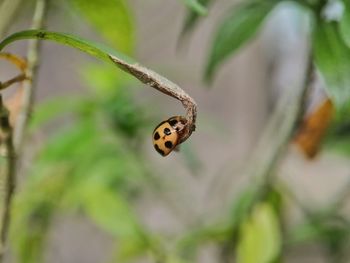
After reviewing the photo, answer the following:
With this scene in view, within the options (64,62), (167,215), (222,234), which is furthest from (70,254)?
(222,234)

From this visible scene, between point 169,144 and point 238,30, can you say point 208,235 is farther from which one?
point 169,144

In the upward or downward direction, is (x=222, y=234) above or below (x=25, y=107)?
below

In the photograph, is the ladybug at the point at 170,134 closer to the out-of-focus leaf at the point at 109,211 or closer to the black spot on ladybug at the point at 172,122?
the black spot on ladybug at the point at 172,122

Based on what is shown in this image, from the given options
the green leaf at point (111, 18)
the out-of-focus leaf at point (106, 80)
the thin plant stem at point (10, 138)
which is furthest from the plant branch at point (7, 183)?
the out-of-focus leaf at point (106, 80)

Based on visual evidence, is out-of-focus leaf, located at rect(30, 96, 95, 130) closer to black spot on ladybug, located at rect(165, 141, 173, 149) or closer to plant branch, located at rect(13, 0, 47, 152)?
plant branch, located at rect(13, 0, 47, 152)

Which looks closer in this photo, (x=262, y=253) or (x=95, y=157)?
(x=262, y=253)

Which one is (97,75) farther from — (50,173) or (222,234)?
(222,234)
